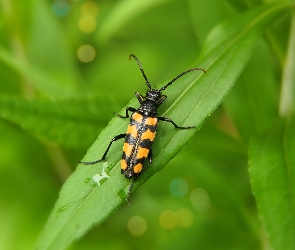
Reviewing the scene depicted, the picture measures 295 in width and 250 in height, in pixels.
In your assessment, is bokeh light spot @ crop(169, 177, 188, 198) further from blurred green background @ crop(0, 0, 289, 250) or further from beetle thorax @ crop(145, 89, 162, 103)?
beetle thorax @ crop(145, 89, 162, 103)

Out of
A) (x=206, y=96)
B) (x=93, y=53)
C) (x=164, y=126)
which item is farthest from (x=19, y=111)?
(x=93, y=53)

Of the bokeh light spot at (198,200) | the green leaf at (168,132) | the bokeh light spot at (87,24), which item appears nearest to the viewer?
the green leaf at (168,132)

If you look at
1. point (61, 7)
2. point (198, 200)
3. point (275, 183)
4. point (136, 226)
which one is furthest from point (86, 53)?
point (275, 183)

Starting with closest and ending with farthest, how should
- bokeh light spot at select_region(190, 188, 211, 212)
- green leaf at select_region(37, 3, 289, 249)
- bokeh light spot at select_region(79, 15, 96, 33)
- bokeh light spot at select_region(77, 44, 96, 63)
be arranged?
green leaf at select_region(37, 3, 289, 249) < bokeh light spot at select_region(190, 188, 211, 212) < bokeh light spot at select_region(77, 44, 96, 63) < bokeh light spot at select_region(79, 15, 96, 33)

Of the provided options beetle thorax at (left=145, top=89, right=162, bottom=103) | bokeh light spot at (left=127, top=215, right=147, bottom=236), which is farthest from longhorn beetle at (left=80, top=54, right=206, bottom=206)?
bokeh light spot at (left=127, top=215, right=147, bottom=236)

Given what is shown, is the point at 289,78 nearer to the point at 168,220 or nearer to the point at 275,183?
the point at 275,183

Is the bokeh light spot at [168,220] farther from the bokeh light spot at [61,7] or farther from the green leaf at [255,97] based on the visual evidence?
the bokeh light spot at [61,7]

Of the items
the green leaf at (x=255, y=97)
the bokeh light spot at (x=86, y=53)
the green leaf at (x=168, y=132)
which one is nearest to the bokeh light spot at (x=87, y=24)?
the bokeh light spot at (x=86, y=53)
